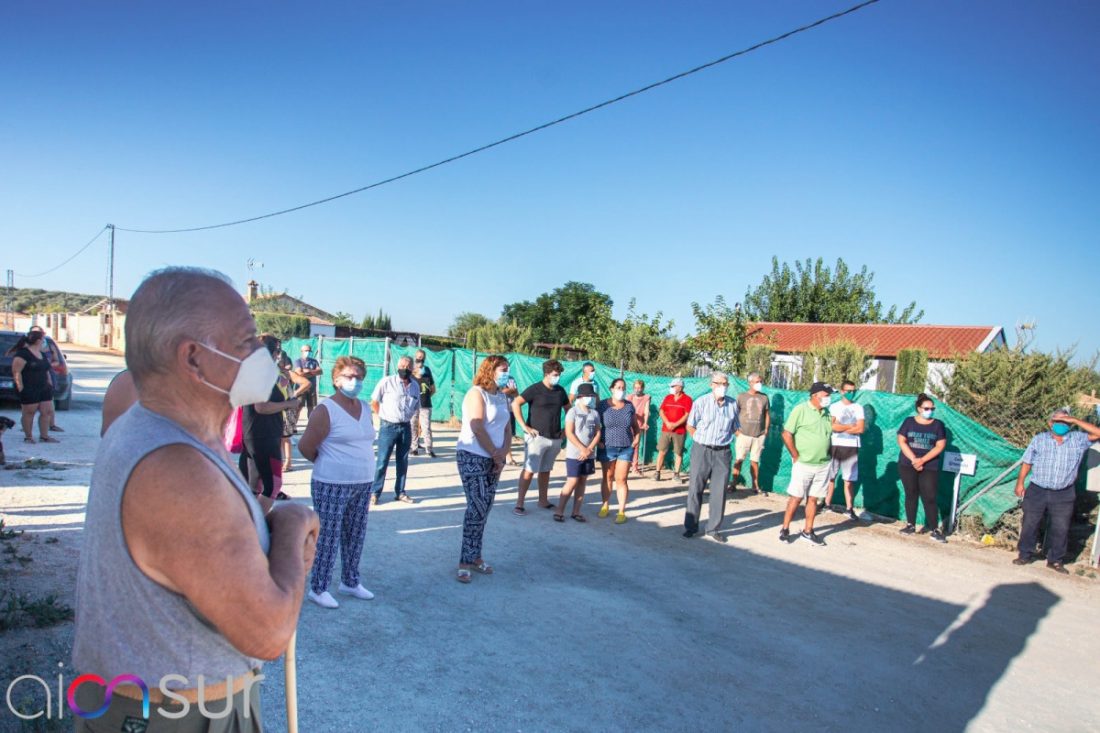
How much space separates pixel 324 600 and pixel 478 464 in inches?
63.0

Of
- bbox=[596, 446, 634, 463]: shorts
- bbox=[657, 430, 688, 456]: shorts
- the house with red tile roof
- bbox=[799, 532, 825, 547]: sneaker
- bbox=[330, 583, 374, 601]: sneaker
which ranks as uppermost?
the house with red tile roof

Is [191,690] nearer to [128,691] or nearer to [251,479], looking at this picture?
[128,691]

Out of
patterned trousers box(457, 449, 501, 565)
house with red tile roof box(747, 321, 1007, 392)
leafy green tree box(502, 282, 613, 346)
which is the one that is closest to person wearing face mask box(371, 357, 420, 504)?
patterned trousers box(457, 449, 501, 565)

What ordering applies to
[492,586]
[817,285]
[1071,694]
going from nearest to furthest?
1. [1071,694]
2. [492,586]
3. [817,285]

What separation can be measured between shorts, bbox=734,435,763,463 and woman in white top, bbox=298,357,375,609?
22.0ft

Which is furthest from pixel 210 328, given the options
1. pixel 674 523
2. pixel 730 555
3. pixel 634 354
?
pixel 634 354

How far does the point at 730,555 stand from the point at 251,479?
197 inches

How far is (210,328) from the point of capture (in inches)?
54.4

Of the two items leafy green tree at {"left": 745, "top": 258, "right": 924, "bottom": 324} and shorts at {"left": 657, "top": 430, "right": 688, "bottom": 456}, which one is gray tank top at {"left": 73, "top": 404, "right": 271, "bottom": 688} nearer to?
shorts at {"left": 657, "top": 430, "right": 688, "bottom": 456}

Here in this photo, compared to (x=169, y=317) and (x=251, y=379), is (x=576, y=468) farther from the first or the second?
(x=169, y=317)

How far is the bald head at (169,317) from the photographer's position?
134cm

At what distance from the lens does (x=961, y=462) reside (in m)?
8.38

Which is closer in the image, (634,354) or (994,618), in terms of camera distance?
(994,618)

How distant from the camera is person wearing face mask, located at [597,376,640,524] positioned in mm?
7965
